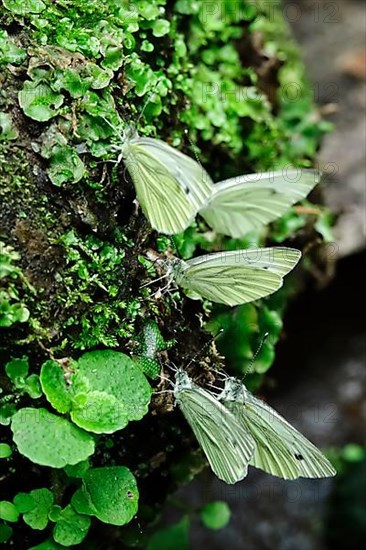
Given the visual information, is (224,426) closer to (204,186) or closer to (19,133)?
(204,186)

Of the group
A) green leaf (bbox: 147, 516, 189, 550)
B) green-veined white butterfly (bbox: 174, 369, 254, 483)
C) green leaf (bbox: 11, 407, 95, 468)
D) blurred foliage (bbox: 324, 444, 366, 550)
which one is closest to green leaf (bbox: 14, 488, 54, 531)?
green leaf (bbox: 11, 407, 95, 468)

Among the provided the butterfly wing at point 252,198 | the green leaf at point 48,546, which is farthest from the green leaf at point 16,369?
the butterfly wing at point 252,198

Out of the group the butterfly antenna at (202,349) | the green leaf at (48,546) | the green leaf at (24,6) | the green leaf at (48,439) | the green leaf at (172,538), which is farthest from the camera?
the green leaf at (172,538)

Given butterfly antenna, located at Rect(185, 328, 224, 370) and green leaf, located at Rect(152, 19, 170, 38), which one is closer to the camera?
butterfly antenna, located at Rect(185, 328, 224, 370)

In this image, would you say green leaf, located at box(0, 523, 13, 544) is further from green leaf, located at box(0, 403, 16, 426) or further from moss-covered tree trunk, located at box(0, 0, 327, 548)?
green leaf, located at box(0, 403, 16, 426)

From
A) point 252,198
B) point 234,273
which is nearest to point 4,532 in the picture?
point 234,273

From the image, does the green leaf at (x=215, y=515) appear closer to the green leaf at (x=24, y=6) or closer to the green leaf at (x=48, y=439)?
the green leaf at (x=48, y=439)

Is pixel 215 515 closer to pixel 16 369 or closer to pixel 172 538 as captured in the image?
pixel 172 538
